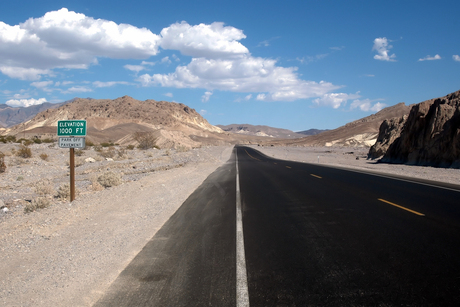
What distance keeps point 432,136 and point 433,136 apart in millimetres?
110

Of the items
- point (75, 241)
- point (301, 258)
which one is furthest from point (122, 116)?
point (301, 258)

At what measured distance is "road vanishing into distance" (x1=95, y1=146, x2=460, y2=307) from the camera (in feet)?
13.2

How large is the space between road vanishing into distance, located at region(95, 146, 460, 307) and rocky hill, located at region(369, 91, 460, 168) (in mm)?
18296

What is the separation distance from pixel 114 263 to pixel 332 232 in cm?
414

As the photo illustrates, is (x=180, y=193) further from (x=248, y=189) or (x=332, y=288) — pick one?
(x=332, y=288)

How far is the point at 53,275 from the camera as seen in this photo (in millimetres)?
4930

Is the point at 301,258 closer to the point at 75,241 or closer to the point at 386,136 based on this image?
the point at 75,241

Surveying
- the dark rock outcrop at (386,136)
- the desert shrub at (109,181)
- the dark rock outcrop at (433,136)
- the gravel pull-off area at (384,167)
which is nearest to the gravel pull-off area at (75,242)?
the desert shrub at (109,181)

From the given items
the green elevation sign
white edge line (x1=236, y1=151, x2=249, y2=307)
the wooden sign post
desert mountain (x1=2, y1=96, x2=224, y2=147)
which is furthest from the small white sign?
desert mountain (x1=2, y1=96, x2=224, y2=147)

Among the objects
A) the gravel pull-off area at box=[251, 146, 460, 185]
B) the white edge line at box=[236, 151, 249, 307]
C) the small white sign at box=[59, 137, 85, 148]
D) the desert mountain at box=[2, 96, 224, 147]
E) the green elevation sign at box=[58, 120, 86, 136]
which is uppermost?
the desert mountain at box=[2, 96, 224, 147]

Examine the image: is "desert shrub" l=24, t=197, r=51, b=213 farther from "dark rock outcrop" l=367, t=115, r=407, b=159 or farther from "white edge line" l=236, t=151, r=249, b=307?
"dark rock outcrop" l=367, t=115, r=407, b=159

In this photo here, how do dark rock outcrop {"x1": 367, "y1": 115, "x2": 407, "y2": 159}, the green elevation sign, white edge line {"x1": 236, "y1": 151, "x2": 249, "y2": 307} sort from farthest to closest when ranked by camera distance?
dark rock outcrop {"x1": 367, "y1": 115, "x2": 407, "y2": 159}
the green elevation sign
white edge line {"x1": 236, "y1": 151, "x2": 249, "y2": 307}

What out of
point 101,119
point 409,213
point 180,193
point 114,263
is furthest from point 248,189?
point 101,119

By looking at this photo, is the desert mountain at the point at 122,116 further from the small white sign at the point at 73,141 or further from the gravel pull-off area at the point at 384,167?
the small white sign at the point at 73,141
